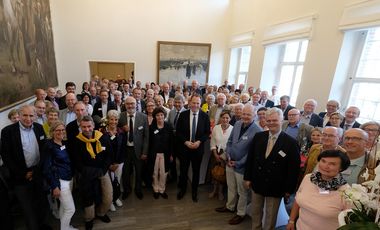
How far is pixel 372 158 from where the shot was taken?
3.90 feet

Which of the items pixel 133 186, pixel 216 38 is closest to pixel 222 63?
pixel 216 38

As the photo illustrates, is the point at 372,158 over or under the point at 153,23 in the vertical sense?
under

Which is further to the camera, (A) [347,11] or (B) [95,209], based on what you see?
(A) [347,11]

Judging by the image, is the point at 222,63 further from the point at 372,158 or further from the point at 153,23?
the point at 372,158

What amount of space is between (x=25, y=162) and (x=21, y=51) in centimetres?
297

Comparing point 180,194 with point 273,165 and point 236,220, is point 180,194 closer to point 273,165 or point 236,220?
point 236,220

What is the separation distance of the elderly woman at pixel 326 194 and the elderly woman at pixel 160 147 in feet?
7.23

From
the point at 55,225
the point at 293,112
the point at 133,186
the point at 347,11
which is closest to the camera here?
the point at 55,225

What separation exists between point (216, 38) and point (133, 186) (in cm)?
853

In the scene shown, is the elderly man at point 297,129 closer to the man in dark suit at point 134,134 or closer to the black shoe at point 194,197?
the black shoe at point 194,197

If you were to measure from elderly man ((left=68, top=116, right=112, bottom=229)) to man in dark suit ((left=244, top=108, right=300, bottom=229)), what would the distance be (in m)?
2.02

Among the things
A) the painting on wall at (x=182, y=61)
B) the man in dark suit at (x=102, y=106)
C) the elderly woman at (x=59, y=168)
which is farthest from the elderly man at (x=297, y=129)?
the painting on wall at (x=182, y=61)

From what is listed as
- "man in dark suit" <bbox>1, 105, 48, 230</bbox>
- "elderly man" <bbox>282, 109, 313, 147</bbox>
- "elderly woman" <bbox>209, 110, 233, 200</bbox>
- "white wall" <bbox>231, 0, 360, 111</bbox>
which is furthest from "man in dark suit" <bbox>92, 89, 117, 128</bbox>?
"white wall" <bbox>231, 0, 360, 111</bbox>

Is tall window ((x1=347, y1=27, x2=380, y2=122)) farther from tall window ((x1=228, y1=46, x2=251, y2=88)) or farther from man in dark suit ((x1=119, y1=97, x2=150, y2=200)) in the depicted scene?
tall window ((x1=228, y1=46, x2=251, y2=88))
